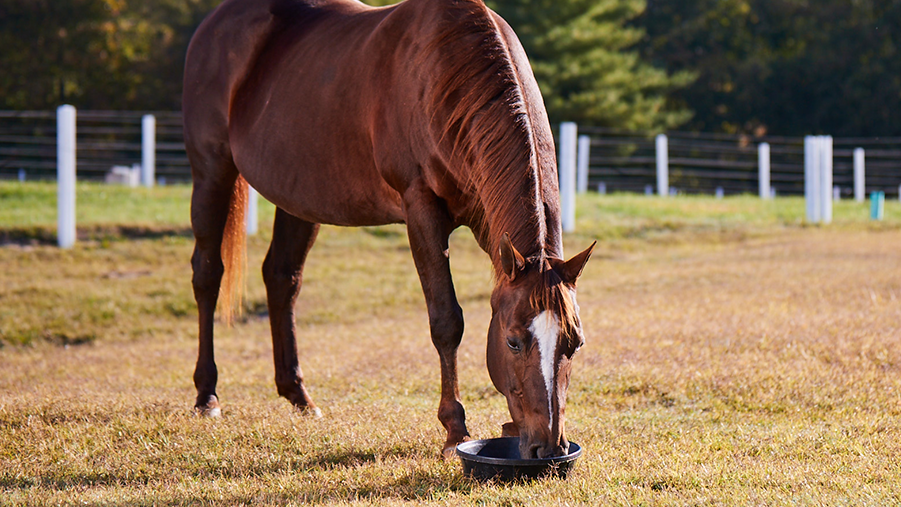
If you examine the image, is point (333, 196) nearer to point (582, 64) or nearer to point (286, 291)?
point (286, 291)

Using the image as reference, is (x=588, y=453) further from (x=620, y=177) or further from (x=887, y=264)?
(x=620, y=177)

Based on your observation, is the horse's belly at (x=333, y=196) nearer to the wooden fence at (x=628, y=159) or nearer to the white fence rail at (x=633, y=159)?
the white fence rail at (x=633, y=159)

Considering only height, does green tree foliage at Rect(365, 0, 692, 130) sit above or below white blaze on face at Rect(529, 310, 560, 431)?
above

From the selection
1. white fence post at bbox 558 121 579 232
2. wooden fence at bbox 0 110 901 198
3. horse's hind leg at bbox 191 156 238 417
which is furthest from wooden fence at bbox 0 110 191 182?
horse's hind leg at bbox 191 156 238 417

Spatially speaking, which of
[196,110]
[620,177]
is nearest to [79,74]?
[620,177]

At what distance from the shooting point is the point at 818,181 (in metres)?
13.9

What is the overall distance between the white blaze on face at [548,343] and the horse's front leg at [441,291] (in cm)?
71

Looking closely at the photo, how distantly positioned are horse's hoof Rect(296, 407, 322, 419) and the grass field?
9cm

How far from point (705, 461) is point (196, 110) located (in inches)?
132

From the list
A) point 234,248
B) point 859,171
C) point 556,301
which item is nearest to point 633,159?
point 859,171

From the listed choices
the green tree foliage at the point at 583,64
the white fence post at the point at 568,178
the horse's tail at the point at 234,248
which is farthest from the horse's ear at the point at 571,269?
the green tree foliage at the point at 583,64

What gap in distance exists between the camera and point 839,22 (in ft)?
107

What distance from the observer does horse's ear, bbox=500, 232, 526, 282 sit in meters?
2.75

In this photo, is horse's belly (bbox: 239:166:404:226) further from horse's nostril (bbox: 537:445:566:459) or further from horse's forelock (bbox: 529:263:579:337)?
horse's nostril (bbox: 537:445:566:459)
